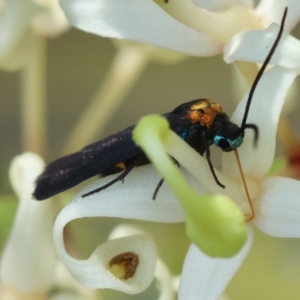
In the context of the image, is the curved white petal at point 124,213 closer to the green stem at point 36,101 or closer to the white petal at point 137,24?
the white petal at point 137,24

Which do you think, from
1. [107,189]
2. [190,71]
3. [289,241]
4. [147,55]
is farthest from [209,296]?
[190,71]

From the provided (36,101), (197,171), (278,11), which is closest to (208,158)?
(197,171)

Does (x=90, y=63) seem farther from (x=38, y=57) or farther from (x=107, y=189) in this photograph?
(x=107, y=189)

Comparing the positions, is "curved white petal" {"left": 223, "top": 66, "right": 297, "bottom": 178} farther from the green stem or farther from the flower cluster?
the green stem

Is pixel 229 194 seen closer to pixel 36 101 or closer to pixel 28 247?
pixel 28 247

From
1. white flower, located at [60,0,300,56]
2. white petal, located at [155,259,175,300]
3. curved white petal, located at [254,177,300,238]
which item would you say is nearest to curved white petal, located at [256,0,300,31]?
white flower, located at [60,0,300,56]
